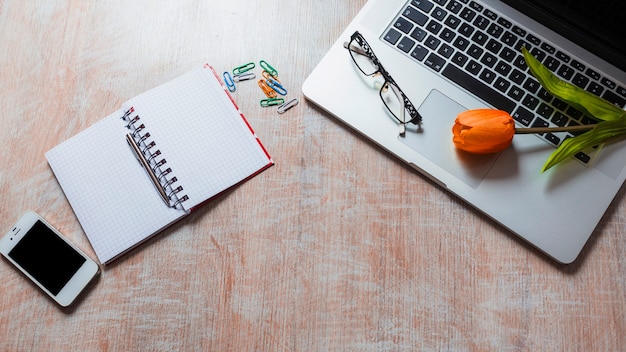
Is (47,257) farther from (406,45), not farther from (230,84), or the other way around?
(406,45)

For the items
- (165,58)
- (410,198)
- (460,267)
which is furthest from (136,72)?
(460,267)

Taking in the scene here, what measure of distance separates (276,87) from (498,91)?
1.22ft

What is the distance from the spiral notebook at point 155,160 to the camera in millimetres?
943

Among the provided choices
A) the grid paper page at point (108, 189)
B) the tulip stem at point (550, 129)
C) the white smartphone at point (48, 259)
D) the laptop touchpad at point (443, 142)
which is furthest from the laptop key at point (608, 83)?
the white smartphone at point (48, 259)

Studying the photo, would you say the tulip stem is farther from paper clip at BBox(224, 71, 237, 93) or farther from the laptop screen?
paper clip at BBox(224, 71, 237, 93)

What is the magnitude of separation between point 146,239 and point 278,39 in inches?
16.2

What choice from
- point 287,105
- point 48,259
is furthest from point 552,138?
point 48,259

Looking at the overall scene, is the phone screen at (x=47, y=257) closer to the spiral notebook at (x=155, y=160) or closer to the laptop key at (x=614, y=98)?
the spiral notebook at (x=155, y=160)

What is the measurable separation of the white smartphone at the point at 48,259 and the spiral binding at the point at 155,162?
0.52 ft

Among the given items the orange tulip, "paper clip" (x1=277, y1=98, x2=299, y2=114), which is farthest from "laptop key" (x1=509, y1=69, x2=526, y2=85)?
"paper clip" (x1=277, y1=98, x2=299, y2=114)

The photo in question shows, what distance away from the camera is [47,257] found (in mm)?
934

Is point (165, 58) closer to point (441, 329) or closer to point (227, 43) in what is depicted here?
point (227, 43)

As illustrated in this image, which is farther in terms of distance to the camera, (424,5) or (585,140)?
(424,5)

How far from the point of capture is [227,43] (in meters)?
1.04
